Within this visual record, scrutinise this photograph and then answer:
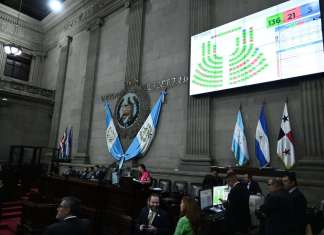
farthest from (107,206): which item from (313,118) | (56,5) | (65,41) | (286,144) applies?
(56,5)

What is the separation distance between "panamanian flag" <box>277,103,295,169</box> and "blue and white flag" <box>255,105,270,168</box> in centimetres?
30

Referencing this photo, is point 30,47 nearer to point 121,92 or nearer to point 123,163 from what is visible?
point 121,92

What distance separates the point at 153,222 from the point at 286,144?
12.0 feet

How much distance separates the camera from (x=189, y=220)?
8.51 ft

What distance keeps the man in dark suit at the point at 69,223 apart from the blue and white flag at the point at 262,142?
4.54 m

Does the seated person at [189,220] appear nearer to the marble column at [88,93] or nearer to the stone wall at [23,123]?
the marble column at [88,93]

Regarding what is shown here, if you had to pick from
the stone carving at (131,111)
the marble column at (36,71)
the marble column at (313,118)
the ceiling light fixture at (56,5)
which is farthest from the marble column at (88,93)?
the marble column at (313,118)

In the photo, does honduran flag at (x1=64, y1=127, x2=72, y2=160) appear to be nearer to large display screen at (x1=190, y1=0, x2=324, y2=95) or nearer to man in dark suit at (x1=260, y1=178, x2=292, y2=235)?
large display screen at (x1=190, y1=0, x2=324, y2=95)

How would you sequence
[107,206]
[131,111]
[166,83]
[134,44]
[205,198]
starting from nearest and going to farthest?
[205,198]
[107,206]
[166,83]
[131,111]
[134,44]

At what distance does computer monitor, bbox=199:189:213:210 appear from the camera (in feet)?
13.0

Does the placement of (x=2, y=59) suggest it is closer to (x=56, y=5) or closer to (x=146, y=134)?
(x=56, y=5)

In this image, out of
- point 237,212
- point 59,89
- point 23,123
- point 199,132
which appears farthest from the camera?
point 59,89

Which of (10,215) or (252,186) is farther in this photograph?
(10,215)

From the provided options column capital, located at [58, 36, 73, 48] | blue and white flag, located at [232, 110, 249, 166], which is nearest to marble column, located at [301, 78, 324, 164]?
blue and white flag, located at [232, 110, 249, 166]
